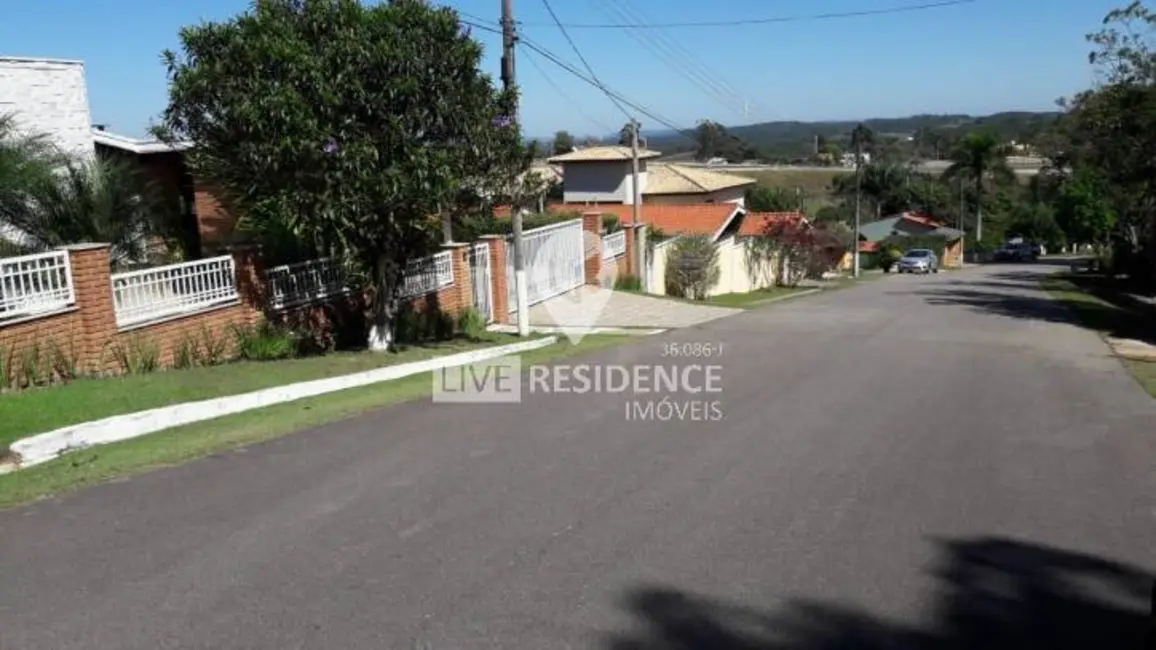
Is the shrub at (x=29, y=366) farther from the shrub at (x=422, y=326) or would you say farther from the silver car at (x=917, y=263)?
the silver car at (x=917, y=263)

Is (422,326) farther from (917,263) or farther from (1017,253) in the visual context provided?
(1017,253)

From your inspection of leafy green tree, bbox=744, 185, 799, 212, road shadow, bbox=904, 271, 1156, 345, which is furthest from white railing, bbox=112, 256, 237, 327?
leafy green tree, bbox=744, 185, 799, 212

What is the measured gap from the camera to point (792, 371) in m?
13.4

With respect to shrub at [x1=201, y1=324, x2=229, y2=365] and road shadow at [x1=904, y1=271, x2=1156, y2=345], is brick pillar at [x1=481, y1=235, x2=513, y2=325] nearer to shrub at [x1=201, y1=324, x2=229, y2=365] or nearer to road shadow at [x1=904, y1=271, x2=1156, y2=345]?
shrub at [x1=201, y1=324, x2=229, y2=365]

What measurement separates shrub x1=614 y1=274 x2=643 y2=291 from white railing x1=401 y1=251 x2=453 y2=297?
10573mm

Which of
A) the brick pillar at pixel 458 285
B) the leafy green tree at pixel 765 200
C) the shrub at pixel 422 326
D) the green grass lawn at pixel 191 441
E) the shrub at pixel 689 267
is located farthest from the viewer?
the leafy green tree at pixel 765 200

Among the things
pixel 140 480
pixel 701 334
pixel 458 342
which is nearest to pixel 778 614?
pixel 140 480

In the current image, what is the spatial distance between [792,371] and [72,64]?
1469cm

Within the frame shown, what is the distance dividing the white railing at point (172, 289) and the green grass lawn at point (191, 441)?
234cm

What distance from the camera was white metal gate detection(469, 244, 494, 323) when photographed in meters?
19.3

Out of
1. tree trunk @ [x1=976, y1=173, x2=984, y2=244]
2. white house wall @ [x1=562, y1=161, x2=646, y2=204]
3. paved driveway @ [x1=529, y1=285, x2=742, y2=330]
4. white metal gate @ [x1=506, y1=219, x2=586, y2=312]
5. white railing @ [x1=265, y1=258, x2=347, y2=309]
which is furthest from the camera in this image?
tree trunk @ [x1=976, y1=173, x2=984, y2=244]

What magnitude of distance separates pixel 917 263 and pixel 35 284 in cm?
5733

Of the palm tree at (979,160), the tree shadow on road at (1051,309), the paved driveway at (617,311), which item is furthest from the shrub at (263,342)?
the palm tree at (979,160)

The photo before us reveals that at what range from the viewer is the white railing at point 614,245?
1106 inches
